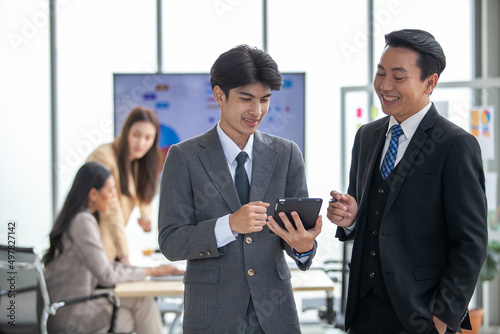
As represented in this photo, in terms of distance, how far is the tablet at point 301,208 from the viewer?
1682 mm

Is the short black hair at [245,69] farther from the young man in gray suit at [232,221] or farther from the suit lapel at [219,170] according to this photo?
the suit lapel at [219,170]

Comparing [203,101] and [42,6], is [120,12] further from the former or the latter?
[203,101]

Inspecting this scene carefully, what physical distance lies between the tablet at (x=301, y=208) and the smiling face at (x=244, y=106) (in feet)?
0.95

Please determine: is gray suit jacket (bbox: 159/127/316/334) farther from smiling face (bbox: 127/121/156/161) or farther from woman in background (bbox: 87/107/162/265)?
smiling face (bbox: 127/121/156/161)

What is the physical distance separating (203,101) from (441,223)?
3.62 meters

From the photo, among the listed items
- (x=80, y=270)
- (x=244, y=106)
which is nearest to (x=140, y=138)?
(x=80, y=270)

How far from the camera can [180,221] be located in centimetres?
176

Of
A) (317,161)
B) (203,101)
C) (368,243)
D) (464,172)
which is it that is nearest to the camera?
(464,172)

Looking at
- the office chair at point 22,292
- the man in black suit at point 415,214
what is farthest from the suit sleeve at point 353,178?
the office chair at point 22,292

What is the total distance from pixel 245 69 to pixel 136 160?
306 centimetres

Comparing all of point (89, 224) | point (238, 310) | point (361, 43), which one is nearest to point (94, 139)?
point (89, 224)

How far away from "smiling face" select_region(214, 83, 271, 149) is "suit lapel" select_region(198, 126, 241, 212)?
10cm

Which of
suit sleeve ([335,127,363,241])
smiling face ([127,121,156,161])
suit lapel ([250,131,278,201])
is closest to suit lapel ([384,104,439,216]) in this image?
suit sleeve ([335,127,363,241])

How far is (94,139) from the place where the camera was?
546 cm
